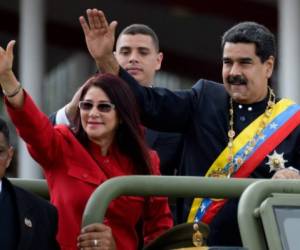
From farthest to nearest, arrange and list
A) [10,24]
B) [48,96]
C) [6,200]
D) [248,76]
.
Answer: [48,96]
[10,24]
[248,76]
[6,200]

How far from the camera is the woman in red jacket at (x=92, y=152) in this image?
5129 mm

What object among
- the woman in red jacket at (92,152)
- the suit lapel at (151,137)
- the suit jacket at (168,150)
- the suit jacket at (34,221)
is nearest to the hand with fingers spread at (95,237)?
the suit jacket at (34,221)

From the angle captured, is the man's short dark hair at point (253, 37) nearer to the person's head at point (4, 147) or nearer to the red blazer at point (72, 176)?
the red blazer at point (72, 176)

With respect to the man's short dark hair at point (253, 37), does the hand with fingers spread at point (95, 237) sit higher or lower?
lower

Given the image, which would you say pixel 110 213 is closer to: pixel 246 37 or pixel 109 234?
pixel 109 234

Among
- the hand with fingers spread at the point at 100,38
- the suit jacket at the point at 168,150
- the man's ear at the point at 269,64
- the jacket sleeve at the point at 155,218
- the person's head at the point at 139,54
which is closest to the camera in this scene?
the jacket sleeve at the point at 155,218

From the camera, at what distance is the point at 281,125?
19.4 feet

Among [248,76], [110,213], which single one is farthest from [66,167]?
[248,76]

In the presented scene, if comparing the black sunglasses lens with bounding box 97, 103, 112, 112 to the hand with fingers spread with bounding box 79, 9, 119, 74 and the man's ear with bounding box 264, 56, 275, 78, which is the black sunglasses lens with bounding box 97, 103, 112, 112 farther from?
the man's ear with bounding box 264, 56, 275, 78

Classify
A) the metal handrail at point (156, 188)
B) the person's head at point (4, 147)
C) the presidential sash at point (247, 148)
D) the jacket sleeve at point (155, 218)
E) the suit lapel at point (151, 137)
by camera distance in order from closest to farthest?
the metal handrail at point (156, 188) < the person's head at point (4, 147) < the jacket sleeve at point (155, 218) < the presidential sash at point (247, 148) < the suit lapel at point (151, 137)

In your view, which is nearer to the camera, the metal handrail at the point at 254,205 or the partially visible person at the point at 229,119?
the metal handrail at the point at 254,205

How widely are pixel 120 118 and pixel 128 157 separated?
0.17 metres

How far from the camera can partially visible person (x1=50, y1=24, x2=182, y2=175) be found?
20.9 feet

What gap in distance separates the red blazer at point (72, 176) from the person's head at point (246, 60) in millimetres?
744
